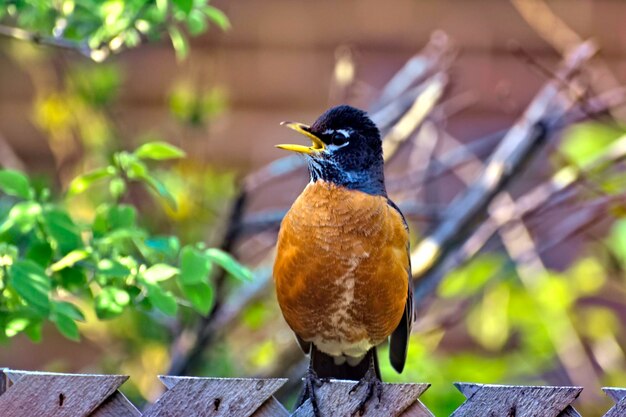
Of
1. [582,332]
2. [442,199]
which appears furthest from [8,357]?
[582,332]

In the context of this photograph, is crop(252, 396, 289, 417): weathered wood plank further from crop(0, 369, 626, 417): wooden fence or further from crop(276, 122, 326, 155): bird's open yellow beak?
crop(276, 122, 326, 155): bird's open yellow beak

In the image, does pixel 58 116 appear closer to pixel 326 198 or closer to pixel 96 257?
pixel 326 198

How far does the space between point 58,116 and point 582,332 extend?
3.09 meters

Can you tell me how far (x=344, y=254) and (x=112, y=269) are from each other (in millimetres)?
777

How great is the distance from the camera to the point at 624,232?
387cm

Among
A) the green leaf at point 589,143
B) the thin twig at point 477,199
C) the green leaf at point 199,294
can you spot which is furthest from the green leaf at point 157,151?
the green leaf at point 589,143

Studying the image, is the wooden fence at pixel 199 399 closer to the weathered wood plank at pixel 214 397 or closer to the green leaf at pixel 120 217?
the weathered wood plank at pixel 214 397

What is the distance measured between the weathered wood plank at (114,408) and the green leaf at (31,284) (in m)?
0.34

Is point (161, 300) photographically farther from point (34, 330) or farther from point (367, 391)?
point (367, 391)

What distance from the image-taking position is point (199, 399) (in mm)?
2127

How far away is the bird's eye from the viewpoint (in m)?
3.31

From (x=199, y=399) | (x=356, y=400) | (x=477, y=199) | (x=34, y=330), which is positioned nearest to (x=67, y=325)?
(x=34, y=330)

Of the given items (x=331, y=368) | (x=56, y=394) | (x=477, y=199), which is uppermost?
(x=56, y=394)

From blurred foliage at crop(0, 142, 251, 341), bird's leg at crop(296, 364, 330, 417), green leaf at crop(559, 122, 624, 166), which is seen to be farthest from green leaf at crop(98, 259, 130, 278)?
green leaf at crop(559, 122, 624, 166)
